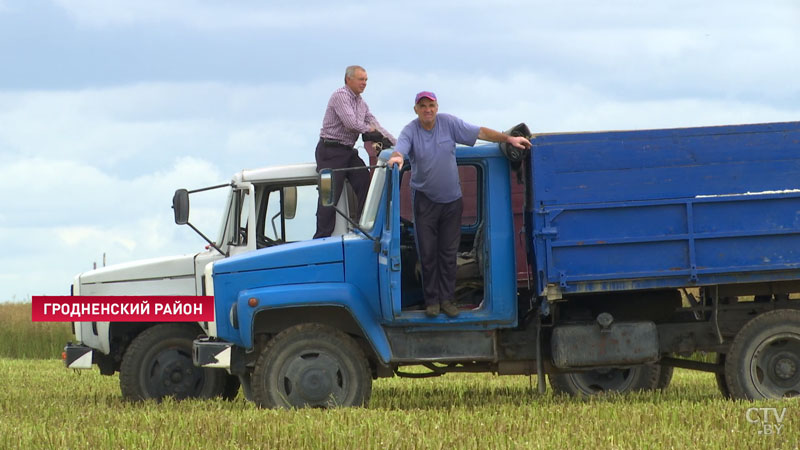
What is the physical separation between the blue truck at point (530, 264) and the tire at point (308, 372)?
1 centimetres

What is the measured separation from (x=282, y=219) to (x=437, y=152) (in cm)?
274

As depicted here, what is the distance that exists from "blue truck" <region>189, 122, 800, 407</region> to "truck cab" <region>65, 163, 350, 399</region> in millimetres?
1511

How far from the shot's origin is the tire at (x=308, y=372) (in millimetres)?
11312

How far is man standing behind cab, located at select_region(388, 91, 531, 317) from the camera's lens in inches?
446

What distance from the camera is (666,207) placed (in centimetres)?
1153

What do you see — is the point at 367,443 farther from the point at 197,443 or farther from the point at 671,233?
the point at 671,233

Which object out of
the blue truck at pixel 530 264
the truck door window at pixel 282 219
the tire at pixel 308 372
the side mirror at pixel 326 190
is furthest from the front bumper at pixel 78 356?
the side mirror at pixel 326 190

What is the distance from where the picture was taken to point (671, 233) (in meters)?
11.5

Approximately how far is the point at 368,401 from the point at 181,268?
3.45 meters

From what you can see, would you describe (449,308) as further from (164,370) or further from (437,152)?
(164,370)

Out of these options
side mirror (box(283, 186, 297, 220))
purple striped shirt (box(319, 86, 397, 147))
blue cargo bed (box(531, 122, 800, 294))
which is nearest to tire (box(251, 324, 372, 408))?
blue cargo bed (box(531, 122, 800, 294))

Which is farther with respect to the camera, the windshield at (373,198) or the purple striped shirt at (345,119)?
the purple striped shirt at (345,119)

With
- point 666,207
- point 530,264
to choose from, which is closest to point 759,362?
point 666,207

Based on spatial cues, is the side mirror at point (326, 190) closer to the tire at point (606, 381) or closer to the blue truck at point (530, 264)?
the blue truck at point (530, 264)
